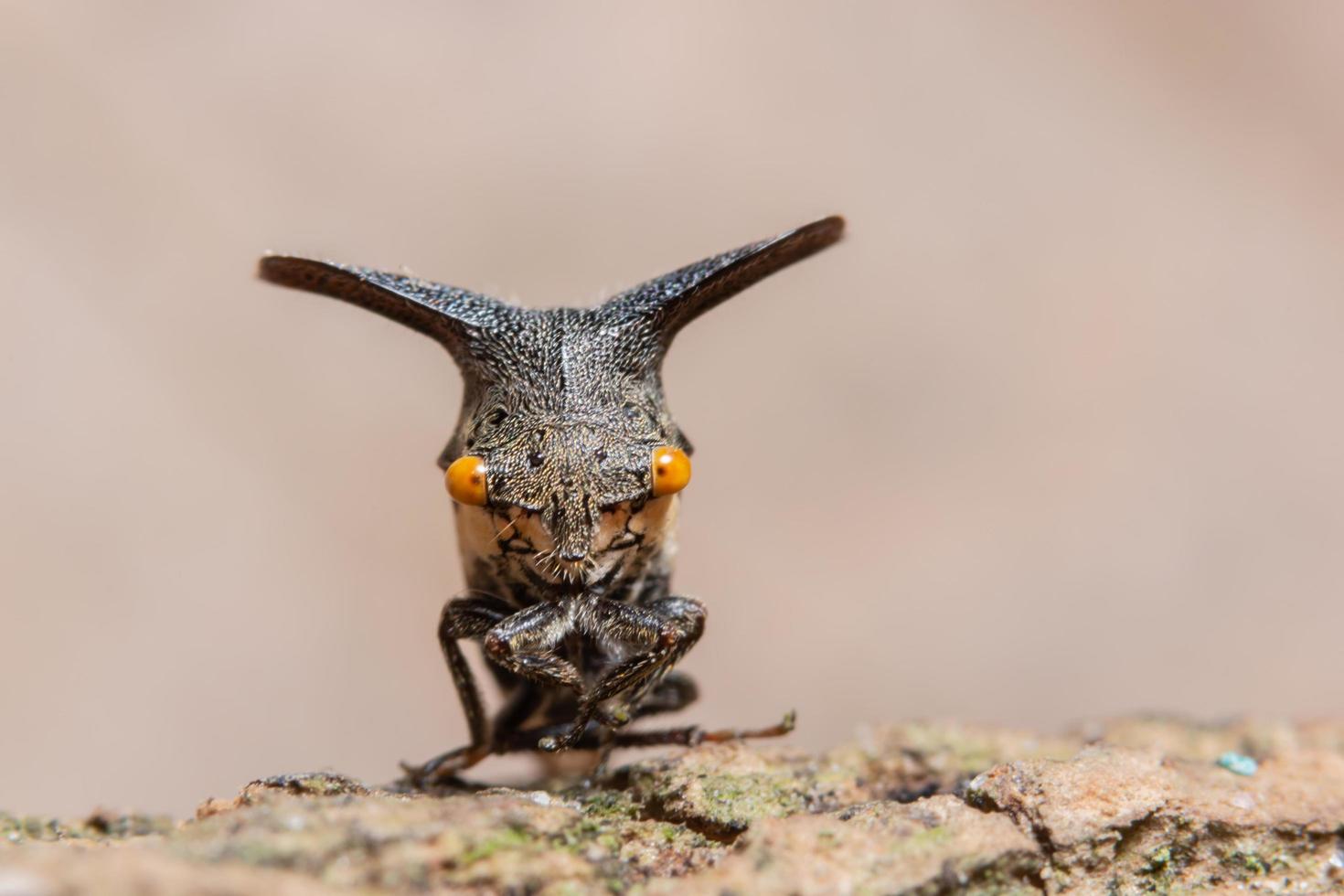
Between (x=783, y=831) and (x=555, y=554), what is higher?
(x=555, y=554)

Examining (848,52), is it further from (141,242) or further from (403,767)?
(403,767)

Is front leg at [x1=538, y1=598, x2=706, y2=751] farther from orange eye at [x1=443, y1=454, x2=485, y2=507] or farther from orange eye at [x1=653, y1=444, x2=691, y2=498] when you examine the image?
orange eye at [x1=443, y1=454, x2=485, y2=507]

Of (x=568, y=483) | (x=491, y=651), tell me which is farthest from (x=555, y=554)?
(x=491, y=651)

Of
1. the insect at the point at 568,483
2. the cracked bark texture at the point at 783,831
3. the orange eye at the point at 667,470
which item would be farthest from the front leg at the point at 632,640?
the orange eye at the point at 667,470

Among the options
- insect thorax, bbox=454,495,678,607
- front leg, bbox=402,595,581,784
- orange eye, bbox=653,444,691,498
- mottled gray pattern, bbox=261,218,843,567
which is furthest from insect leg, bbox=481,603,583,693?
orange eye, bbox=653,444,691,498

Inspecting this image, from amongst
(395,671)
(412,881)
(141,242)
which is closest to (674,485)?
(412,881)

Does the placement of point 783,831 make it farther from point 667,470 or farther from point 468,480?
point 468,480
